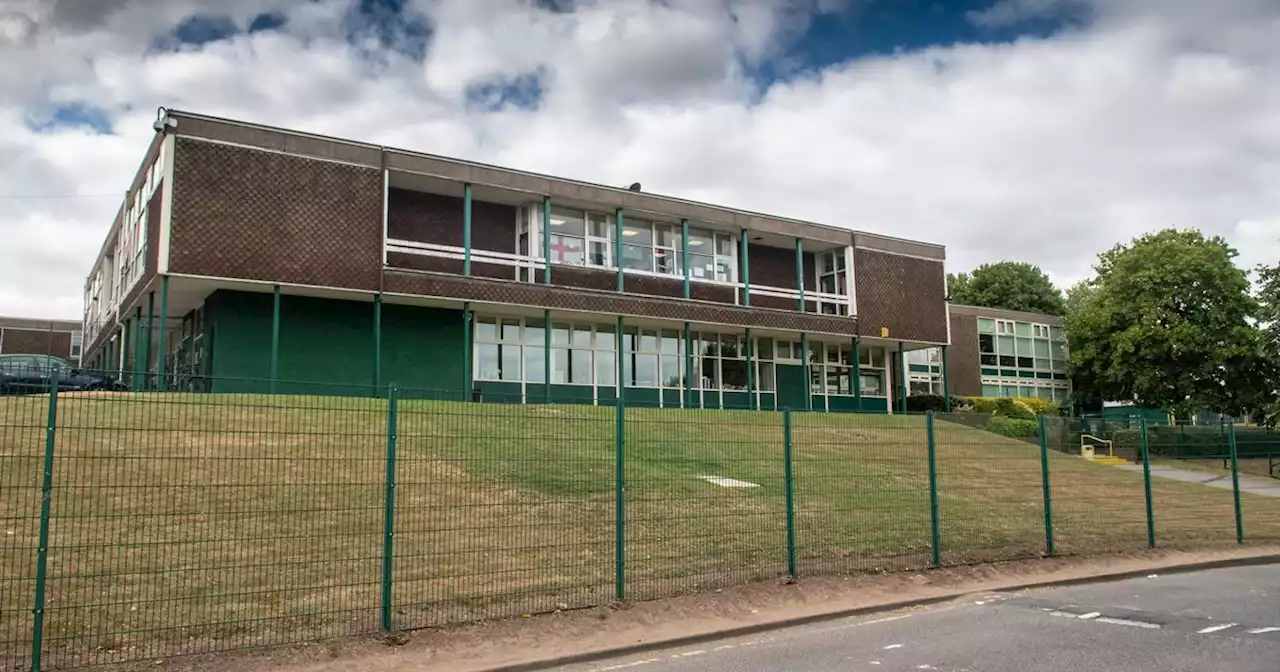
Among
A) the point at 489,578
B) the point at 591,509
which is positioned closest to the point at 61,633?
the point at 489,578

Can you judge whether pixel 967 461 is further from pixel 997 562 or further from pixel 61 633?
pixel 61 633

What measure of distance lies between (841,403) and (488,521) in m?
24.9

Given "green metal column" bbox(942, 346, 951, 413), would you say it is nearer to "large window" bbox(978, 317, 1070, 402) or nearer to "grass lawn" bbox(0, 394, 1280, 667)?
"large window" bbox(978, 317, 1070, 402)

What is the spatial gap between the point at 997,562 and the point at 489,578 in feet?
21.6

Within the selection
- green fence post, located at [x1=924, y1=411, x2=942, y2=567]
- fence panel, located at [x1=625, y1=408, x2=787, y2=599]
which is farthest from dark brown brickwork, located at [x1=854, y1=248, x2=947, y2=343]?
green fence post, located at [x1=924, y1=411, x2=942, y2=567]

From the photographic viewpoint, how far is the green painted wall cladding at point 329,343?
22234mm

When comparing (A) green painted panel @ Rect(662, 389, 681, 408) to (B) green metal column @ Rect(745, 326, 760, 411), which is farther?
(B) green metal column @ Rect(745, 326, 760, 411)

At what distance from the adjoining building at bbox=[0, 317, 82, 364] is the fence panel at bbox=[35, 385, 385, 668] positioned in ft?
158

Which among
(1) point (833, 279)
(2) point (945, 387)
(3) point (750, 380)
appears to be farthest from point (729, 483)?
(2) point (945, 387)

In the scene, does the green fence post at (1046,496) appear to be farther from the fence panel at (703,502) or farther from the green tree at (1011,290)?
the green tree at (1011,290)

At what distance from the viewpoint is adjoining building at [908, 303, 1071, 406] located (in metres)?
42.7

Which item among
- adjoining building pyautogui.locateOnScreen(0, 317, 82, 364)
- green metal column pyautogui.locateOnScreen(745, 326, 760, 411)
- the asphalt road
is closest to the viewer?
the asphalt road

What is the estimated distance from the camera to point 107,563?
864 cm

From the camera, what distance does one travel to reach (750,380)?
29.8 m
